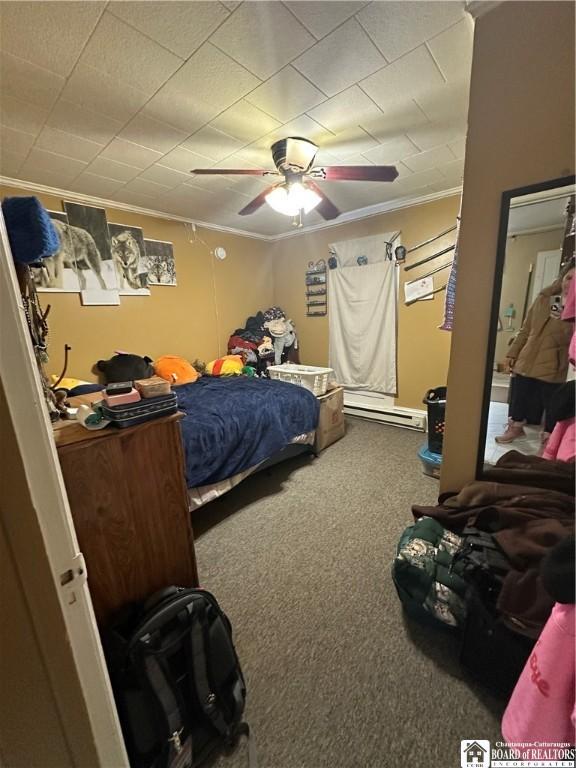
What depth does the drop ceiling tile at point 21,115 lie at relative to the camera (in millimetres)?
1539

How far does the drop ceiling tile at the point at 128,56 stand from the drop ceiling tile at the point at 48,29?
1.4 inches

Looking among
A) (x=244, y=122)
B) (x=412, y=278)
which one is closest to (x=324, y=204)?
(x=244, y=122)

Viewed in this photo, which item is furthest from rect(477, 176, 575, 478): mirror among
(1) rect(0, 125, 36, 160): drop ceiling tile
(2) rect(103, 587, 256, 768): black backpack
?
(1) rect(0, 125, 36, 160): drop ceiling tile

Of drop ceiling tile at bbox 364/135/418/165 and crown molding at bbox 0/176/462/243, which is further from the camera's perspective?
crown molding at bbox 0/176/462/243

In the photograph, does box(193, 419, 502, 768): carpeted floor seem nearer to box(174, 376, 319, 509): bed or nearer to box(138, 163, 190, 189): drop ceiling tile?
box(174, 376, 319, 509): bed

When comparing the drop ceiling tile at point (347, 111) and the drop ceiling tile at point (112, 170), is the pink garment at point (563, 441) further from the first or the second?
the drop ceiling tile at point (112, 170)

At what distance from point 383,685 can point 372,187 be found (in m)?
3.45

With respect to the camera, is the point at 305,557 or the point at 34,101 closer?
A: the point at 34,101

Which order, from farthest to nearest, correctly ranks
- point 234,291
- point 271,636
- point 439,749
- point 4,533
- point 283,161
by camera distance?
point 234,291 < point 283,161 < point 271,636 < point 439,749 < point 4,533

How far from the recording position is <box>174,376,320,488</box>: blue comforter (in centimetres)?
191

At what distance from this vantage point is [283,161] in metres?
2.00

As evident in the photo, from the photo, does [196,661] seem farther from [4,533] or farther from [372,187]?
[372,187]

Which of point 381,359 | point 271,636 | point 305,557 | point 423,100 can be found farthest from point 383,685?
point 381,359

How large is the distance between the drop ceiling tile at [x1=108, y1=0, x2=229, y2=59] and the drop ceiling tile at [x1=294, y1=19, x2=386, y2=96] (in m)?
0.41
